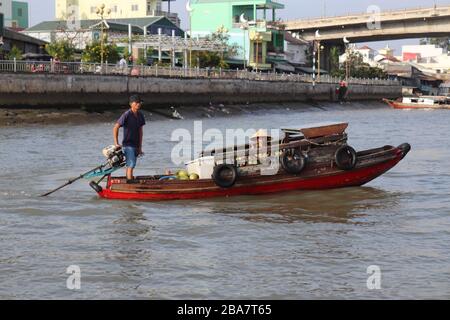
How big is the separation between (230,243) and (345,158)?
16.8 feet

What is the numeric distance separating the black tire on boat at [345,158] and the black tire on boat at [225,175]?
229 cm

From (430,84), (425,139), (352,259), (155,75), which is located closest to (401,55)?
(430,84)

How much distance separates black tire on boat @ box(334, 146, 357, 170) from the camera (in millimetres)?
15469

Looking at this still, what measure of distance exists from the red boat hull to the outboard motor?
1.05ft

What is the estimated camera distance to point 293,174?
15.2 metres

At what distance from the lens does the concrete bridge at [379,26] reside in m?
82.3

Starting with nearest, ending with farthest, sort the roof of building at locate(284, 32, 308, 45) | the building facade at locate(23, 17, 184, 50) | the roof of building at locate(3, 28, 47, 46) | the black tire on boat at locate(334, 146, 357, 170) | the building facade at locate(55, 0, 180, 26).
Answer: the black tire on boat at locate(334, 146, 357, 170)
the roof of building at locate(3, 28, 47, 46)
the building facade at locate(23, 17, 184, 50)
the building facade at locate(55, 0, 180, 26)
the roof of building at locate(284, 32, 308, 45)

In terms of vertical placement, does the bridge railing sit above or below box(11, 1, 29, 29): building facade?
below

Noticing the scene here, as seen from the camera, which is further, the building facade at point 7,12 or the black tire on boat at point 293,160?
the building facade at point 7,12

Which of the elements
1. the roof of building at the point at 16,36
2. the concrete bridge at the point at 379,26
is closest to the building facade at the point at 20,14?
the roof of building at the point at 16,36

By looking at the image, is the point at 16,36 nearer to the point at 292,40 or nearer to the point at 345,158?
the point at 345,158

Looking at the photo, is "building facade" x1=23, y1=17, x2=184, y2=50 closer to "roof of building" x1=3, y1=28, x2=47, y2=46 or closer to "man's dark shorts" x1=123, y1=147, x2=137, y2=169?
"roof of building" x1=3, y1=28, x2=47, y2=46

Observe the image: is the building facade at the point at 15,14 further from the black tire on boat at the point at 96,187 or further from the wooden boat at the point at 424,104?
the black tire on boat at the point at 96,187

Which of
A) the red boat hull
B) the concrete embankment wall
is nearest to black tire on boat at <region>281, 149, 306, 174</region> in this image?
the red boat hull
